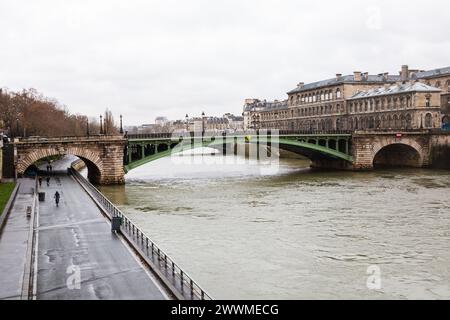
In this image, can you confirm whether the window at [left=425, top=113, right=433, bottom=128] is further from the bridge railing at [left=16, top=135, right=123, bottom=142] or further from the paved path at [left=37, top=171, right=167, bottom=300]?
the paved path at [left=37, top=171, right=167, bottom=300]

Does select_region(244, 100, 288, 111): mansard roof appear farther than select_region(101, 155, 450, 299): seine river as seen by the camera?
Yes

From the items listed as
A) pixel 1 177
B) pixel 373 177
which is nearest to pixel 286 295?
pixel 1 177

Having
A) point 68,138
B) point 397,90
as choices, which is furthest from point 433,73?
point 68,138

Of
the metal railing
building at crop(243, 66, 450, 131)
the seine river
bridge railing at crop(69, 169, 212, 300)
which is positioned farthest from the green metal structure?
bridge railing at crop(69, 169, 212, 300)

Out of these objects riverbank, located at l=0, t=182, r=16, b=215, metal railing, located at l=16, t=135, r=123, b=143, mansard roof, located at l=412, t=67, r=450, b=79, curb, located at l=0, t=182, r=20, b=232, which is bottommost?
curb, located at l=0, t=182, r=20, b=232

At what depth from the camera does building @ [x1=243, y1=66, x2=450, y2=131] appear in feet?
281

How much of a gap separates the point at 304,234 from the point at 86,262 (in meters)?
13.3

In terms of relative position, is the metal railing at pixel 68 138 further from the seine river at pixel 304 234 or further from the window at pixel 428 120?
the window at pixel 428 120

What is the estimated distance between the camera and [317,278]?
21891mm

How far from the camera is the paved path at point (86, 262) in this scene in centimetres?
1725

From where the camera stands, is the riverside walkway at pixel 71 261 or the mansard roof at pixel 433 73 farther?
the mansard roof at pixel 433 73

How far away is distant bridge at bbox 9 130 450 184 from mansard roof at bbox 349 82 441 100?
13080mm

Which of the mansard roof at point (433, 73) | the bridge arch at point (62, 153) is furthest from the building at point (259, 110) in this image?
the bridge arch at point (62, 153)
